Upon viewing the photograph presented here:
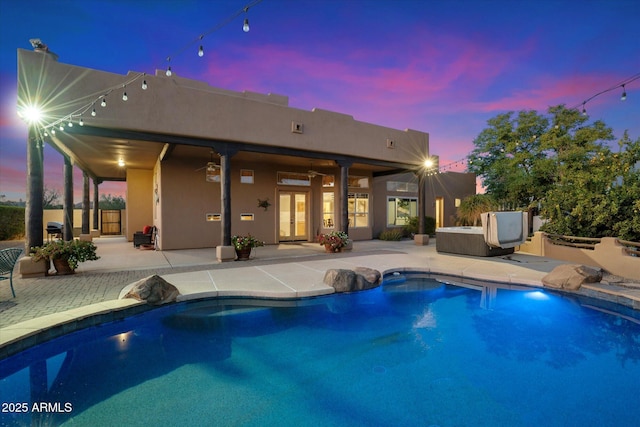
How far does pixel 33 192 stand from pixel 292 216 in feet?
25.2

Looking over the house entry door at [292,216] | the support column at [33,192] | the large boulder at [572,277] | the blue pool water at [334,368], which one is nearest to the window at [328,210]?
the house entry door at [292,216]

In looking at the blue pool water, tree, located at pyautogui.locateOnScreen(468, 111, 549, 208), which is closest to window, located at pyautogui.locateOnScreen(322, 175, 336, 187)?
the blue pool water

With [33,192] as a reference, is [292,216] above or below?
below

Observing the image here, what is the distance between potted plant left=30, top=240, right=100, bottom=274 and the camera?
18.8 feet

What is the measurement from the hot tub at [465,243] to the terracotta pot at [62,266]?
946 cm

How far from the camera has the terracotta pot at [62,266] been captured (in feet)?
19.4

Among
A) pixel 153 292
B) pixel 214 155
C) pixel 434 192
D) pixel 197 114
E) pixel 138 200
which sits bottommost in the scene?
pixel 153 292

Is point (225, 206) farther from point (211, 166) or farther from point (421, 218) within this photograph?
point (421, 218)

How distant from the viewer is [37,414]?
7.59ft

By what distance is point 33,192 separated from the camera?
590cm

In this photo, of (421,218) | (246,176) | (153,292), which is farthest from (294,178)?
(153,292)

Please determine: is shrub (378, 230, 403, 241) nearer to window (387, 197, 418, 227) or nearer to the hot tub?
window (387, 197, 418, 227)

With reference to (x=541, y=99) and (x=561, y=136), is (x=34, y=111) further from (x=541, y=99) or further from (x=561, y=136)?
(x=561, y=136)

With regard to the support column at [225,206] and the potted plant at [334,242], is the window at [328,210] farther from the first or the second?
the support column at [225,206]
